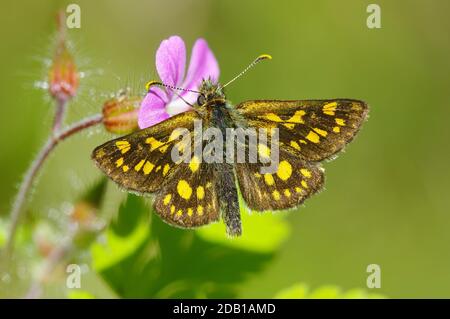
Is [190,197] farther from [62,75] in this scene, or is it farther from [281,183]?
[62,75]

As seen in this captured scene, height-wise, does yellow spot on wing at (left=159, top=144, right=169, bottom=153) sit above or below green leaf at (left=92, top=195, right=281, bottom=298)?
above

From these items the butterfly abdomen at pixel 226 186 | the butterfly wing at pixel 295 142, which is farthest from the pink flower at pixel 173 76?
the butterfly wing at pixel 295 142

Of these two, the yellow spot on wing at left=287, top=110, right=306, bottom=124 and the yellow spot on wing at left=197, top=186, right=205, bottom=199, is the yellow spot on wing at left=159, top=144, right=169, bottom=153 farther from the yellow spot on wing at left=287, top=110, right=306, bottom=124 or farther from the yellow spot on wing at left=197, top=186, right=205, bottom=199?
A: the yellow spot on wing at left=287, top=110, right=306, bottom=124

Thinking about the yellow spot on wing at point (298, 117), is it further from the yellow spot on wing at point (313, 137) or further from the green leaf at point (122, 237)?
the green leaf at point (122, 237)

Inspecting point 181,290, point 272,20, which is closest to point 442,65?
point 272,20

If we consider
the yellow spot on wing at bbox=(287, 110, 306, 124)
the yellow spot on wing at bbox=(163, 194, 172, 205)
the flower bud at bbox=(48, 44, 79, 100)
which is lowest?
the yellow spot on wing at bbox=(163, 194, 172, 205)

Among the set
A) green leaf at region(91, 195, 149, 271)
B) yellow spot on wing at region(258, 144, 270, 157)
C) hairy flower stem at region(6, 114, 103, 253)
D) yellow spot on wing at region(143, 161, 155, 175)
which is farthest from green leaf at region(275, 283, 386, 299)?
hairy flower stem at region(6, 114, 103, 253)

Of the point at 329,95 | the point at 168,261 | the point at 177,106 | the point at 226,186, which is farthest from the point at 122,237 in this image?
the point at 329,95
